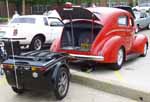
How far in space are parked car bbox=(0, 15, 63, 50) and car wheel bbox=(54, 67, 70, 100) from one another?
Result: 20.3 feet

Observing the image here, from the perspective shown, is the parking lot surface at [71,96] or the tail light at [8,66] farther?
the parking lot surface at [71,96]

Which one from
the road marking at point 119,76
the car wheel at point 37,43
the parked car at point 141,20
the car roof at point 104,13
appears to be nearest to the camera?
the road marking at point 119,76

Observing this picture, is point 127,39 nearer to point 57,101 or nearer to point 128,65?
point 128,65

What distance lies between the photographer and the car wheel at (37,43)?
540 inches

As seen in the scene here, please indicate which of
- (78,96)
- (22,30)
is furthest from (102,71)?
(22,30)

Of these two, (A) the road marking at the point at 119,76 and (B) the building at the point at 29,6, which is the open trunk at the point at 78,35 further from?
(B) the building at the point at 29,6

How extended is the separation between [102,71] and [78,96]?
2.19 metres

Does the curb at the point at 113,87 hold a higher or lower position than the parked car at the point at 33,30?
lower

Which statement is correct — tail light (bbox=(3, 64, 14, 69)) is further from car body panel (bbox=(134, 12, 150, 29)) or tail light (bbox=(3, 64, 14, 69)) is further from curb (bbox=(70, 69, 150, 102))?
car body panel (bbox=(134, 12, 150, 29))

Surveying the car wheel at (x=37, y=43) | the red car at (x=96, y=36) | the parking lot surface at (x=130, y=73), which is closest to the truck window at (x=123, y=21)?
the red car at (x=96, y=36)

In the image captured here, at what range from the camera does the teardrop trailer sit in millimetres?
6207

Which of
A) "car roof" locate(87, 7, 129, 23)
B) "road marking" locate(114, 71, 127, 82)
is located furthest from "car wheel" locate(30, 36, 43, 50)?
"road marking" locate(114, 71, 127, 82)

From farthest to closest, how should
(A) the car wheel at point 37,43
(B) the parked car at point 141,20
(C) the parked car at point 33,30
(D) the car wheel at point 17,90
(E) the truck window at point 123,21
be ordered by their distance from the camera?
(B) the parked car at point 141,20, (A) the car wheel at point 37,43, (C) the parked car at point 33,30, (E) the truck window at point 123,21, (D) the car wheel at point 17,90

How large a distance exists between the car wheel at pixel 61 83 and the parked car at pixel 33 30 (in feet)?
20.3
